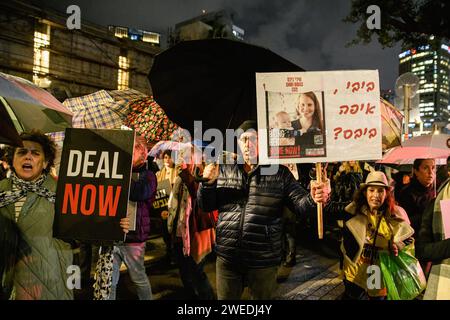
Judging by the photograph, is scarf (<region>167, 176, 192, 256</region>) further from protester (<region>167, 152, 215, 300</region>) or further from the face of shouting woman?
the face of shouting woman

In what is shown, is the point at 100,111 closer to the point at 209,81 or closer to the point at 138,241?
the point at 138,241

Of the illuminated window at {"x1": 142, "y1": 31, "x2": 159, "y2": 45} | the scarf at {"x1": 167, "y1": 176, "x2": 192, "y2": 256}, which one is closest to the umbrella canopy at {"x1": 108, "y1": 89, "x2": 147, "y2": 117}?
the scarf at {"x1": 167, "y1": 176, "x2": 192, "y2": 256}

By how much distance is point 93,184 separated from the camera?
2.93m

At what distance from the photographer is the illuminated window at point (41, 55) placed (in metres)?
19.8

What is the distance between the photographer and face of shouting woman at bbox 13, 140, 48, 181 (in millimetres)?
3117

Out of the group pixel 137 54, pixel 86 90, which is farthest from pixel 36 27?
pixel 137 54

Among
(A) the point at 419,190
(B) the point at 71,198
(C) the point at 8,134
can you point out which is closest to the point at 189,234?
(B) the point at 71,198

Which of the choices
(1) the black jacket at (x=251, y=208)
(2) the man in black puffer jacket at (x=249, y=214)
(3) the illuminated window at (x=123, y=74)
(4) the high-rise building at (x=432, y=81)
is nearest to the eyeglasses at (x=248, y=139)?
(2) the man in black puffer jacket at (x=249, y=214)

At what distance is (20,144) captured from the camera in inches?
110

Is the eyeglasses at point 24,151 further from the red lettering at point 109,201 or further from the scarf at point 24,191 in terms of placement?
the red lettering at point 109,201

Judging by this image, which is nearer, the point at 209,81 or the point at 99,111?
the point at 209,81

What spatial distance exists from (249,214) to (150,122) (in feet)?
12.8
